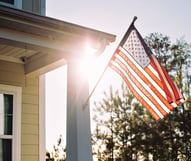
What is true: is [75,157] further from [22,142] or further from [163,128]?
[163,128]

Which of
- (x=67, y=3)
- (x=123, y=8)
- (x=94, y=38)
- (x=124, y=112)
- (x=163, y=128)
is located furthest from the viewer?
(x=124, y=112)

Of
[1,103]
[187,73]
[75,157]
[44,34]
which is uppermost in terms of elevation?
[187,73]

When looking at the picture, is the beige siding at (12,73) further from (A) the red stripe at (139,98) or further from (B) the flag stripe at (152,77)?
(B) the flag stripe at (152,77)

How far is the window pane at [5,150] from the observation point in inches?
253

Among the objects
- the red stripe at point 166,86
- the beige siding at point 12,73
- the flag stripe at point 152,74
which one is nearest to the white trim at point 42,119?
the beige siding at point 12,73

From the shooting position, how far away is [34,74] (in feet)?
22.9

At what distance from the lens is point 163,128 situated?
73.9 ft

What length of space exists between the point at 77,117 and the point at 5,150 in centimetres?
175

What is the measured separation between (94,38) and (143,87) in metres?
1.04

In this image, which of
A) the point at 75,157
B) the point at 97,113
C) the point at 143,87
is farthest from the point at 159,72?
the point at 97,113

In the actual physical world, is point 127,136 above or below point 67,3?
below

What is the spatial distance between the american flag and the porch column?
62 centimetres

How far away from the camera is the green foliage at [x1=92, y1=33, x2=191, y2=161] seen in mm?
22188

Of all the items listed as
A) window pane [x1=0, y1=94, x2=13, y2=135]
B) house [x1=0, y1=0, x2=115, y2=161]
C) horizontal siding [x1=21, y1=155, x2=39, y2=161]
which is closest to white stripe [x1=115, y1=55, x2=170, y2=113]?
house [x1=0, y1=0, x2=115, y2=161]
